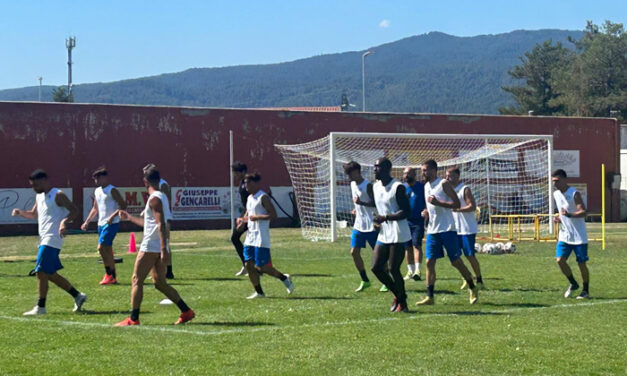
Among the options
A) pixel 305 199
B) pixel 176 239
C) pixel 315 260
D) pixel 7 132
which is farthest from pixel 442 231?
pixel 7 132

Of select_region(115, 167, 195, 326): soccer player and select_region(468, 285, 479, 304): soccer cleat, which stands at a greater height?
select_region(115, 167, 195, 326): soccer player

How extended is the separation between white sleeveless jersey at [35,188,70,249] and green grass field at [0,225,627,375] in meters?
0.97

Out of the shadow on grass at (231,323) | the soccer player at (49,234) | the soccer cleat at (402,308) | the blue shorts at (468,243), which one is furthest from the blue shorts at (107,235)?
the soccer cleat at (402,308)

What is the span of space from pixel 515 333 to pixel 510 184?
32696 mm

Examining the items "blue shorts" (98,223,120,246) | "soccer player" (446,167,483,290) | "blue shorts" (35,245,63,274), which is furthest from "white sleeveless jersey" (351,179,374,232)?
"blue shorts" (35,245,63,274)

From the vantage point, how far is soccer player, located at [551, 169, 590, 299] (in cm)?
1453

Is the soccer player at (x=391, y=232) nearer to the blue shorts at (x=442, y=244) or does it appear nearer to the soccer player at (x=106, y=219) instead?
the blue shorts at (x=442, y=244)

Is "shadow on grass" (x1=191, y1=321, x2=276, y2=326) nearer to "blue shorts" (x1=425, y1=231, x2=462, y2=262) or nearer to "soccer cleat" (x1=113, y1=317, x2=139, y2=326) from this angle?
"soccer cleat" (x1=113, y1=317, x2=139, y2=326)

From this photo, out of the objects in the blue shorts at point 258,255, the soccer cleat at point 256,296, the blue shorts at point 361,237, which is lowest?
the soccer cleat at point 256,296

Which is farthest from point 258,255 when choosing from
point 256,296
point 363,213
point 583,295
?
point 583,295

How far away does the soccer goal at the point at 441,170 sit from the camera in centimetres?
3766

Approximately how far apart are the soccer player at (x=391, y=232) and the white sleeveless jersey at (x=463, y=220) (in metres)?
2.88

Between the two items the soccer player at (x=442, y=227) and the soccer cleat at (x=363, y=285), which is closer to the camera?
the soccer player at (x=442, y=227)

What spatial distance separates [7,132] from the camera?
38281 millimetres
